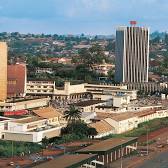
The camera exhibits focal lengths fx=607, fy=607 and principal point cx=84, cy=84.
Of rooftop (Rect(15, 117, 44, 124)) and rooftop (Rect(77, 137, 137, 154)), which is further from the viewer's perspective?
rooftop (Rect(15, 117, 44, 124))

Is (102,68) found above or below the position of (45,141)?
above

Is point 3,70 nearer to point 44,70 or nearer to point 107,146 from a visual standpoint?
point 107,146

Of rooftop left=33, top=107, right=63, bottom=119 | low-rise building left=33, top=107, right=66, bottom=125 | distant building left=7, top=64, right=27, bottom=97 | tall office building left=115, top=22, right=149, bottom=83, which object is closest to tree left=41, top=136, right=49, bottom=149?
low-rise building left=33, top=107, right=66, bottom=125

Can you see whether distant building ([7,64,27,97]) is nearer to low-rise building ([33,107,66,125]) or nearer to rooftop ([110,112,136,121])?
low-rise building ([33,107,66,125])

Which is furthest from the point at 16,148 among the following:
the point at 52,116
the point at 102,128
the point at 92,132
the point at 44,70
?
the point at 44,70

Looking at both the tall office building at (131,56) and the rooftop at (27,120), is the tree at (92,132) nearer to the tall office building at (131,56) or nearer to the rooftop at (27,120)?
the rooftop at (27,120)

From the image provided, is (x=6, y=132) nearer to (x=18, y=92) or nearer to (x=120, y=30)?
(x=18, y=92)
